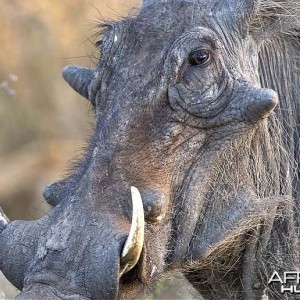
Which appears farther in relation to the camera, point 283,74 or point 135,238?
point 283,74

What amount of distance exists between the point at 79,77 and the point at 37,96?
28.7ft

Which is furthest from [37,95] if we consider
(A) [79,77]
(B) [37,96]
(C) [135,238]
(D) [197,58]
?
(C) [135,238]

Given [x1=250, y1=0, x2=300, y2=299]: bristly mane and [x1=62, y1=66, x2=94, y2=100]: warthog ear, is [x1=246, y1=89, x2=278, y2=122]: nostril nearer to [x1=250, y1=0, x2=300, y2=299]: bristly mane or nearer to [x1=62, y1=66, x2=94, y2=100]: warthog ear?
[x1=250, y1=0, x2=300, y2=299]: bristly mane

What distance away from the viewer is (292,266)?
15.4 ft

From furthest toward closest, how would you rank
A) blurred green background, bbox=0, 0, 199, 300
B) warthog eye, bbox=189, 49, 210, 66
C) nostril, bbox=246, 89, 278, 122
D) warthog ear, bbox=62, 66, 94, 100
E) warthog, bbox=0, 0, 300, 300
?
Result: 1. blurred green background, bbox=0, 0, 199, 300
2. warthog ear, bbox=62, 66, 94, 100
3. warthog eye, bbox=189, 49, 210, 66
4. nostril, bbox=246, 89, 278, 122
5. warthog, bbox=0, 0, 300, 300

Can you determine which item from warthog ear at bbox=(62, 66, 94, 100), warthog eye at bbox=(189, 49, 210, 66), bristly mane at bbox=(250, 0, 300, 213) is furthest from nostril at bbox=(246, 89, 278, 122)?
warthog ear at bbox=(62, 66, 94, 100)

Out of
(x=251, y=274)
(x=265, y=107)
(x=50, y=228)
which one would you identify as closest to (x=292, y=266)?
(x=251, y=274)

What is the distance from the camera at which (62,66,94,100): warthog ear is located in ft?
16.7

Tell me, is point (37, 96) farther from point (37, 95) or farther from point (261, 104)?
point (261, 104)

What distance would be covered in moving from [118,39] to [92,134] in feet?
1.32

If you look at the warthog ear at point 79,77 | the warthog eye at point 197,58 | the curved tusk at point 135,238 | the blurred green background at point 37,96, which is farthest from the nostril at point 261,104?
the blurred green background at point 37,96

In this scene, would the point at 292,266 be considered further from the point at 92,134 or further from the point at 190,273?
the point at 92,134

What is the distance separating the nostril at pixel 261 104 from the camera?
423cm

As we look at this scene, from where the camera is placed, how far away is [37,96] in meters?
13.8
